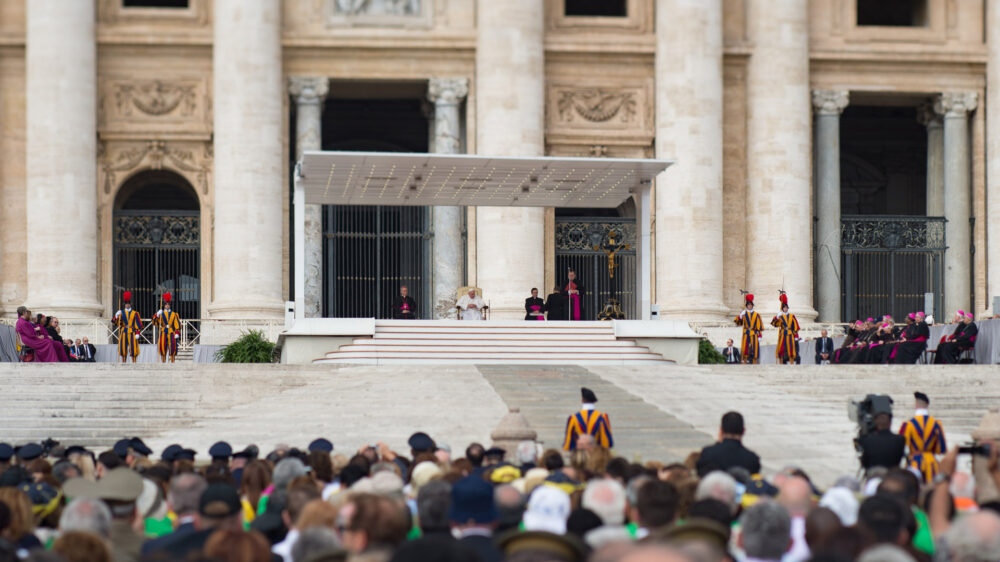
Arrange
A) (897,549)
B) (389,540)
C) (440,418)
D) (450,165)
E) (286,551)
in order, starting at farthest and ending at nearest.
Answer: (450,165)
(440,418)
(286,551)
(389,540)
(897,549)

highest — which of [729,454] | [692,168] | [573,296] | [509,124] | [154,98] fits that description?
[154,98]

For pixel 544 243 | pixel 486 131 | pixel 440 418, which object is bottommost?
pixel 440 418

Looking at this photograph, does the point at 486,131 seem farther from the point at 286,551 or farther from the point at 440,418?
the point at 286,551

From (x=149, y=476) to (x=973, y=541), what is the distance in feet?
17.8

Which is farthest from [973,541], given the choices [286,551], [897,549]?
[286,551]

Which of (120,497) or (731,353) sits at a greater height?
(120,497)

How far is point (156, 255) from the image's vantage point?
35781mm

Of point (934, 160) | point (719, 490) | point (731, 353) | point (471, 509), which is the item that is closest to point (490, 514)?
point (471, 509)

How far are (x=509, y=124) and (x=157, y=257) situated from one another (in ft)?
27.6

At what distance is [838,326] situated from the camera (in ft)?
117

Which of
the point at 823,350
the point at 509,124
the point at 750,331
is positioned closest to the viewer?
the point at 750,331

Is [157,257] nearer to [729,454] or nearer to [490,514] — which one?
[729,454]

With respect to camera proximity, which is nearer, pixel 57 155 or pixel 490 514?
pixel 490 514

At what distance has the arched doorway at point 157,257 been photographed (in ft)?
117
